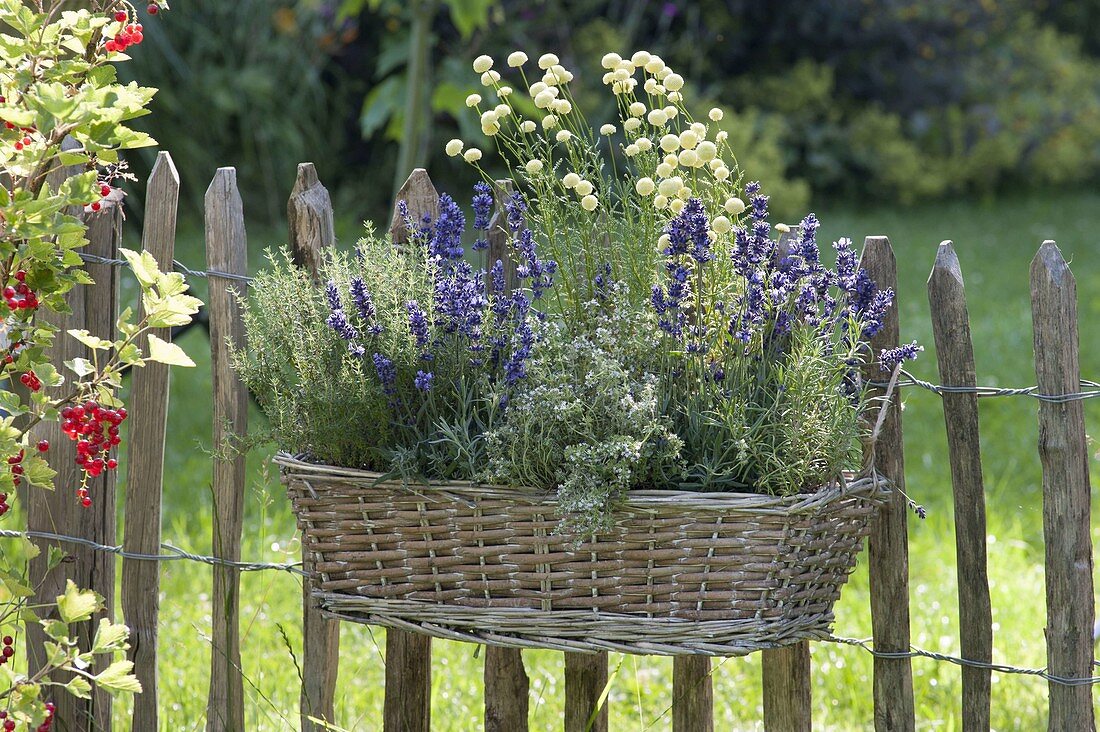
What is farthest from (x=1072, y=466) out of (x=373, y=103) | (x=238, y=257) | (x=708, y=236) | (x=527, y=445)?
(x=373, y=103)

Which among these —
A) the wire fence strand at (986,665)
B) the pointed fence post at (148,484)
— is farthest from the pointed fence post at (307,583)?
the wire fence strand at (986,665)

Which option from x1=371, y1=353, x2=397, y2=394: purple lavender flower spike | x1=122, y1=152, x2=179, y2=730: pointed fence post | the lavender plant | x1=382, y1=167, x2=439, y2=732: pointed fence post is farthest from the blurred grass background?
x1=371, y1=353, x2=397, y2=394: purple lavender flower spike

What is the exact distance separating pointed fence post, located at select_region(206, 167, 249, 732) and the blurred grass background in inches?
48.7

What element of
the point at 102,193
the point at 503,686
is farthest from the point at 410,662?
the point at 102,193

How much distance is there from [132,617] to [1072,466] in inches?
66.2

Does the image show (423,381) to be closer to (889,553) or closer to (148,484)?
(148,484)

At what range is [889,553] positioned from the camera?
2.04 metres

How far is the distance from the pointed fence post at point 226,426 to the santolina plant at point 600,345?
224 millimetres

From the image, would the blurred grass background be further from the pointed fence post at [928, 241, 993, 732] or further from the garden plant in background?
the garden plant in background

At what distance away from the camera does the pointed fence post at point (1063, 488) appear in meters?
1.87

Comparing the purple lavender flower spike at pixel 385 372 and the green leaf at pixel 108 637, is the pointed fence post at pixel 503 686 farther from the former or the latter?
the green leaf at pixel 108 637

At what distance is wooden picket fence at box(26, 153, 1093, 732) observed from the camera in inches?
75.4

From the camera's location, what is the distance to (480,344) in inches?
71.2

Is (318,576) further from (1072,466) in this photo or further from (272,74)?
(272,74)
